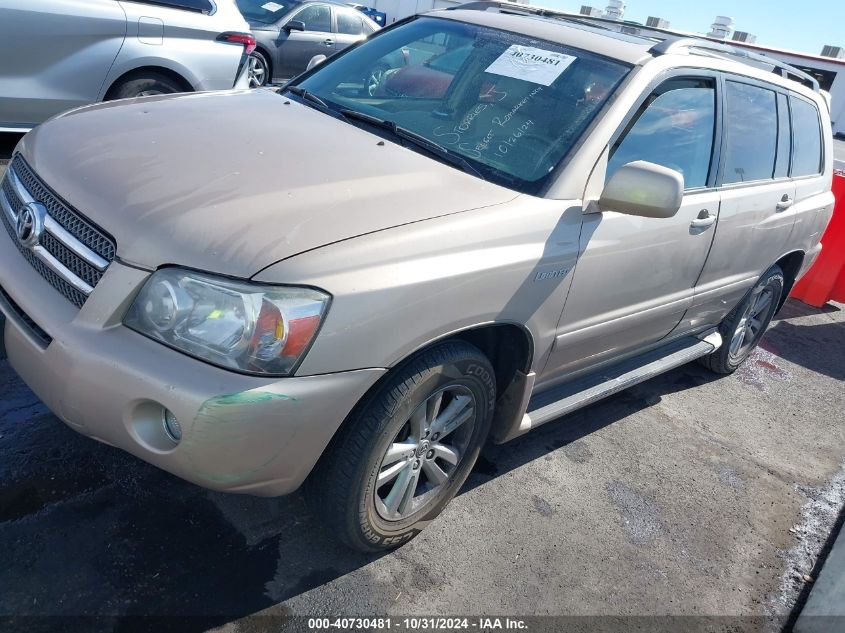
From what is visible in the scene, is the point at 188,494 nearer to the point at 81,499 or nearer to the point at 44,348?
the point at 81,499

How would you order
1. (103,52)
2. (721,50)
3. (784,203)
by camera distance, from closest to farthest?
1. (721,50)
2. (784,203)
3. (103,52)

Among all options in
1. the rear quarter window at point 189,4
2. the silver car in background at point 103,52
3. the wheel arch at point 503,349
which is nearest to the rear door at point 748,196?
the wheel arch at point 503,349

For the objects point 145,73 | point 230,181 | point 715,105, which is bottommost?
point 145,73

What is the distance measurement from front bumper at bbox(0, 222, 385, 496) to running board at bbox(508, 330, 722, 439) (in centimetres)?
113

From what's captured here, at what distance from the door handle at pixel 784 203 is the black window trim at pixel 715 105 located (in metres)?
0.77

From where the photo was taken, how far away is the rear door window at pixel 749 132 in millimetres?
3713

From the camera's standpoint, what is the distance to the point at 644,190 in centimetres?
269

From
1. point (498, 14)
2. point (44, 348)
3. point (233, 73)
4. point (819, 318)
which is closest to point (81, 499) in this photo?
point (44, 348)

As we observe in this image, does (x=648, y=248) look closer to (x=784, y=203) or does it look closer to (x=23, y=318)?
(x=784, y=203)

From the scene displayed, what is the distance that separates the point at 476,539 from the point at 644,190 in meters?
1.52

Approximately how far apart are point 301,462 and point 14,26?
445 centimetres

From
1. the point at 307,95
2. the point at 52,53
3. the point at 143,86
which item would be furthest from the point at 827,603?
the point at 52,53

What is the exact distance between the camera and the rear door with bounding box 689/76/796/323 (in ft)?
12.2

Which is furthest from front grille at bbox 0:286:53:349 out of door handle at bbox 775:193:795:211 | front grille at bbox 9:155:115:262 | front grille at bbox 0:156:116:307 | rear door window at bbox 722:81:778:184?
door handle at bbox 775:193:795:211
